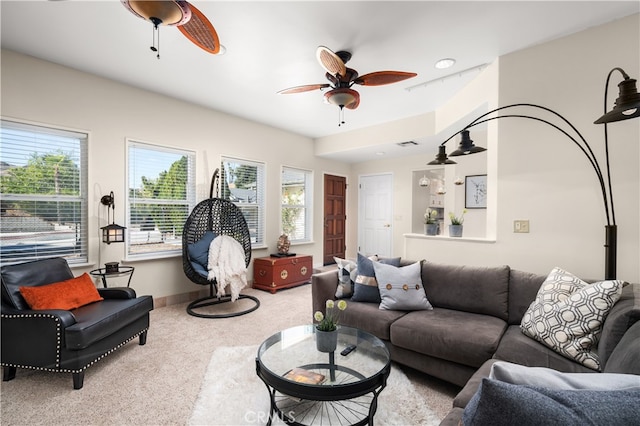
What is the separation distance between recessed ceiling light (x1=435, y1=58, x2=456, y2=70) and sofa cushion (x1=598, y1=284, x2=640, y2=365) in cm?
248

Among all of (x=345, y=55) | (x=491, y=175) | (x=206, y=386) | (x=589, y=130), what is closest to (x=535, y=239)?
(x=491, y=175)

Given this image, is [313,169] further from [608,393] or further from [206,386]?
[608,393]

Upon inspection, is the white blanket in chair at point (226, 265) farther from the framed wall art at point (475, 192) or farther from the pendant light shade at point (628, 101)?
the framed wall art at point (475, 192)

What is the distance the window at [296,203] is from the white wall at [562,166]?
340cm

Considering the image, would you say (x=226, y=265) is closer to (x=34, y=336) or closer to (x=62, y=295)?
(x=62, y=295)

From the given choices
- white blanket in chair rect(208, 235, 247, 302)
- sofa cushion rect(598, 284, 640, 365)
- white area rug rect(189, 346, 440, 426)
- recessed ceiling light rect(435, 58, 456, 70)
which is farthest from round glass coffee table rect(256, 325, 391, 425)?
recessed ceiling light rect(435, 58, 456, 70)

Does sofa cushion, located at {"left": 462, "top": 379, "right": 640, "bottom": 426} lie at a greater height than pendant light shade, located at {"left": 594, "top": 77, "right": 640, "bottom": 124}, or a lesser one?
lesser

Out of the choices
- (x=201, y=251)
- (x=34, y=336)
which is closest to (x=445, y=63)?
(x=201, y=251)

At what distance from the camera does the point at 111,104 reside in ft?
11.7

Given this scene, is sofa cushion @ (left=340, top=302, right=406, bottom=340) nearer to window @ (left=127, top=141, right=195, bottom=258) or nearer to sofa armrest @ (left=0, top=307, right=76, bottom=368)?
sofa armrest @ (left=0, top=307, right=76, bottom=368)

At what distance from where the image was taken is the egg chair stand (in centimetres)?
367

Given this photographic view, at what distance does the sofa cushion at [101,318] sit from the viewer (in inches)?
83.0

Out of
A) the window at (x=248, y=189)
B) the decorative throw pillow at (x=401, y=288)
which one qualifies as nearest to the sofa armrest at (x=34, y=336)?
the decorative throw pillow at (x=401, y=288)

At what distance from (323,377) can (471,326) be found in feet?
3.83
